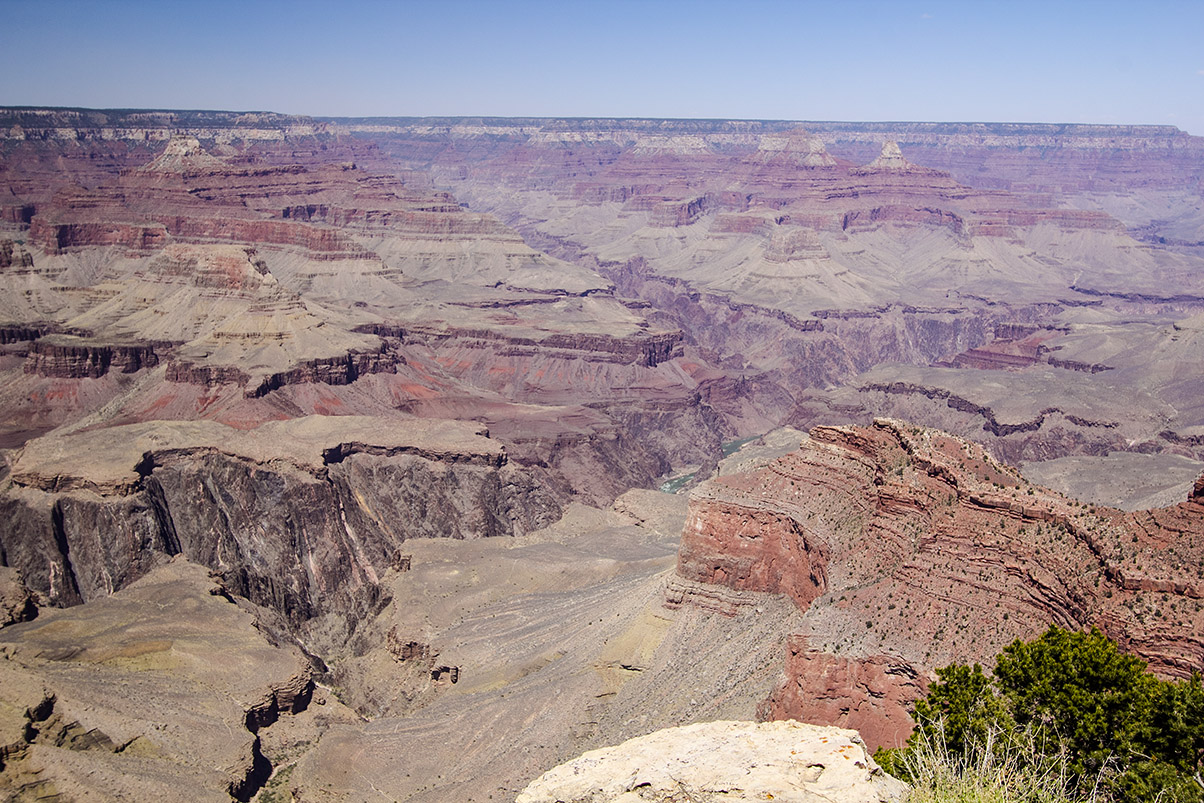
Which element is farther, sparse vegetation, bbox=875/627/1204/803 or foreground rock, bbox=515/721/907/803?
sparse vegetation, bbox=875/627/1204/803

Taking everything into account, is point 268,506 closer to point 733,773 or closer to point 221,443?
point 221,443

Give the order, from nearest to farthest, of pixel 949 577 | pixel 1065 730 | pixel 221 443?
pixel 1065 730 → pixel 949 577 → pixel 221 443

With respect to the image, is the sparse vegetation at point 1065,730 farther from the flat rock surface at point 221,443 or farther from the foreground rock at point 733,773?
the flat rock surface at point 221,443

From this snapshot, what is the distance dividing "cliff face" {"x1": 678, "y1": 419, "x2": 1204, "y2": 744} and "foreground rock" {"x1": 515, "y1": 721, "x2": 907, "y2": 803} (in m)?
16.6

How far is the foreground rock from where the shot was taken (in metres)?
21.2

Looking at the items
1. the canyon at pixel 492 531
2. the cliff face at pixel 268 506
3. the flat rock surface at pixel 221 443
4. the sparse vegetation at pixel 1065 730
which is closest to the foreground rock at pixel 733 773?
the sparse vegetation at pixel 1065 730

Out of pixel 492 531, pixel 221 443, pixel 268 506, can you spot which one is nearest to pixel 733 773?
pixel 268 506

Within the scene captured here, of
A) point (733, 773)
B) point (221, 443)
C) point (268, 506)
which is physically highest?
point (733, 773)

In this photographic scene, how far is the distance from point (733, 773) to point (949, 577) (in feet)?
72.9

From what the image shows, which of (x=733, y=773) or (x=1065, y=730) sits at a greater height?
(x=733, y=773)

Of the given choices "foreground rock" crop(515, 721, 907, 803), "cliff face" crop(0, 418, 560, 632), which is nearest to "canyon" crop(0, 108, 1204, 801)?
"cliff face" crop(0, 418, 560, 632)

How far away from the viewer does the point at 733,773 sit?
71.2 ft

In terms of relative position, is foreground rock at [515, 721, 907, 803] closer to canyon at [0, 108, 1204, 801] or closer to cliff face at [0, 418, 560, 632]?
canyon at [0, 108, 1204, 801]

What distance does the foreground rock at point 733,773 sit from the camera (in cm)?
2119
